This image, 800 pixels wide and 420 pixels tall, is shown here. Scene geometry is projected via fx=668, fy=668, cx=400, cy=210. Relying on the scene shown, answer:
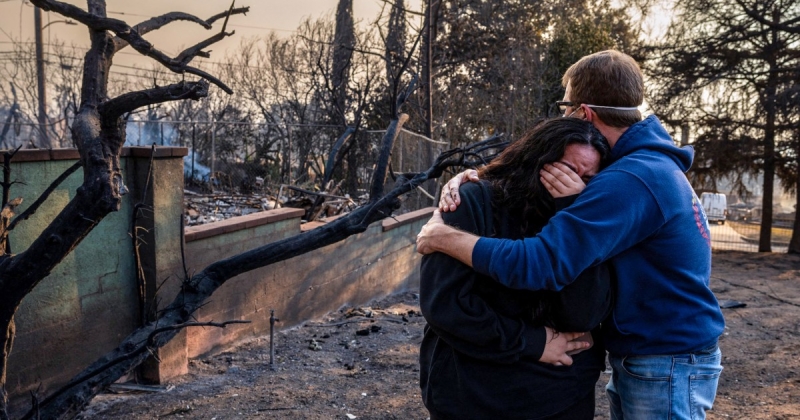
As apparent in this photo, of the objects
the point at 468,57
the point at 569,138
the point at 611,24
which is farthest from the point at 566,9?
the point at 569,138

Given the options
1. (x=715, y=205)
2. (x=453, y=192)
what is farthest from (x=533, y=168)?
(x=715, y=205)

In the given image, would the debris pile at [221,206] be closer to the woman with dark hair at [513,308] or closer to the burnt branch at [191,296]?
the burnt branch at [191,296]

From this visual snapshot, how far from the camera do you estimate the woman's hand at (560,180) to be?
79.7 inches

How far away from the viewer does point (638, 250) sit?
83.1 inches

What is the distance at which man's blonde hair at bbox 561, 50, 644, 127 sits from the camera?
7.38ft

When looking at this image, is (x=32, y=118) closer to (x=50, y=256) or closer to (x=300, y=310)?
(x=300, y=310)

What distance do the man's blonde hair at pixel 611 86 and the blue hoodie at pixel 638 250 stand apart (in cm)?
8

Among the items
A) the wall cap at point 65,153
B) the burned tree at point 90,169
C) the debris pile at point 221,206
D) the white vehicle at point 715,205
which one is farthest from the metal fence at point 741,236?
the burned tree at point 90,169

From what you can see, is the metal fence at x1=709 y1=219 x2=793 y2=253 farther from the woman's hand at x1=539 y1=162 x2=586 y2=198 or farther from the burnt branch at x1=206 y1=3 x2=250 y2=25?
the woman's hand at x1=539 y1=162 x2=586 y2=198

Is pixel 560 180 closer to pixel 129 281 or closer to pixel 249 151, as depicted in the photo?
pixel 129 281

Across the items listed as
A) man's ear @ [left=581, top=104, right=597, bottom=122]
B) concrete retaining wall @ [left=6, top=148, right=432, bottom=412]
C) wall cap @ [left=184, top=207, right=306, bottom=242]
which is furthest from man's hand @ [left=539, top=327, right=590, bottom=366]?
wall cap @ [left=184, top=207, right=306, bottom=242]

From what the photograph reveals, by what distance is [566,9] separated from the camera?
64.0ft

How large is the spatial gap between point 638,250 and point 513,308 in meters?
0.44

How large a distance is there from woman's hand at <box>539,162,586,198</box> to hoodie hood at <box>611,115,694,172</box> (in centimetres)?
24
